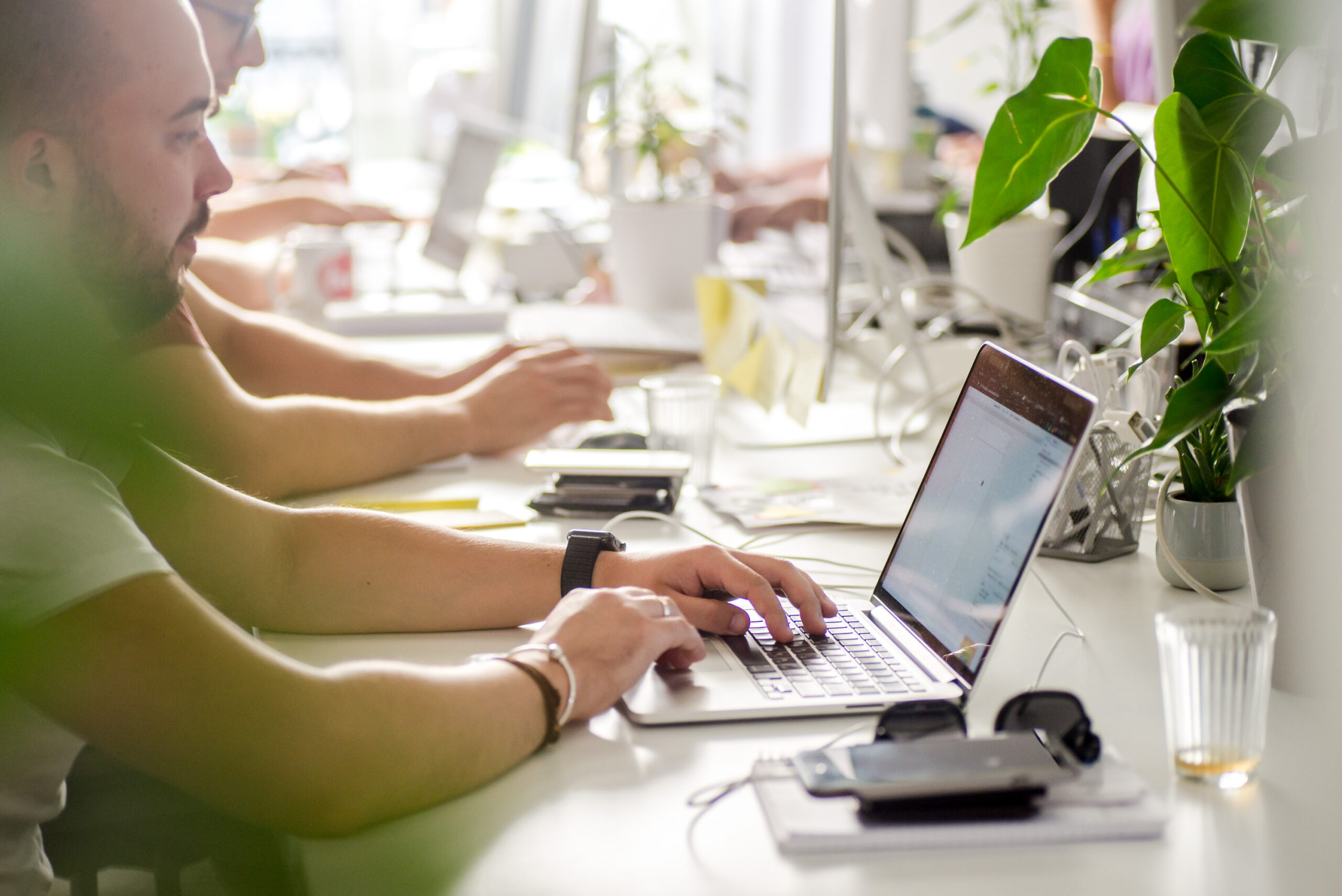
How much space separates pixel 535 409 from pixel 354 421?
216mm

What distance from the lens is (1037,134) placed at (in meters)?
0.81

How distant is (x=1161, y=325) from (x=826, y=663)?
1.11 feet

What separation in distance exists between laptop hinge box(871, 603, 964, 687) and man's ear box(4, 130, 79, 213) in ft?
2.00

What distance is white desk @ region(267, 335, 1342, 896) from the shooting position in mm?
566

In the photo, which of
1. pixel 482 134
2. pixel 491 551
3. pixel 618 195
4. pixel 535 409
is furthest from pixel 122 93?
pixel 482 134

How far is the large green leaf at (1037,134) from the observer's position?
80 centimetres

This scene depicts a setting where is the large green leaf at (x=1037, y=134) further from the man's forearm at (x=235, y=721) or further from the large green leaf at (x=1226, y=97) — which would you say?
the man's forearm at (x=235, y=721)

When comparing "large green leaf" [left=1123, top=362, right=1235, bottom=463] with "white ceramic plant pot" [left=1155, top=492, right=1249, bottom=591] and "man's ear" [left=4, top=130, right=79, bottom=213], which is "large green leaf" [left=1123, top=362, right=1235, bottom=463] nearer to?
"white ceramic plant pot" [left=1155, top=492, right=1249, bottom=591]

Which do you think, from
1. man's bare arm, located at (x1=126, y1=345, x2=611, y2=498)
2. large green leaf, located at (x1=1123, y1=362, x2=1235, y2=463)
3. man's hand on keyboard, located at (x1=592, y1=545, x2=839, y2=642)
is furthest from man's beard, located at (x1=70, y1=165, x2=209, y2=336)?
large green leaf, located at (x1=1123, y1=362, x2=1235, y2=463)

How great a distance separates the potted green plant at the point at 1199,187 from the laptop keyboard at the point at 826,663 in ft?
0.68

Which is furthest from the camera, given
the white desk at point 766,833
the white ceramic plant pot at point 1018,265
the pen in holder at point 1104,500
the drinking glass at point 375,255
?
the drinking glass at point 375,255

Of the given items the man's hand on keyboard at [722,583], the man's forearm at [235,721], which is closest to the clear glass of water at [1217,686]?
the man's hand on keyboard at [722,583]

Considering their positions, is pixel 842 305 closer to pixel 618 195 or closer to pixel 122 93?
pixel 618 195

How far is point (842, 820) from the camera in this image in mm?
602
